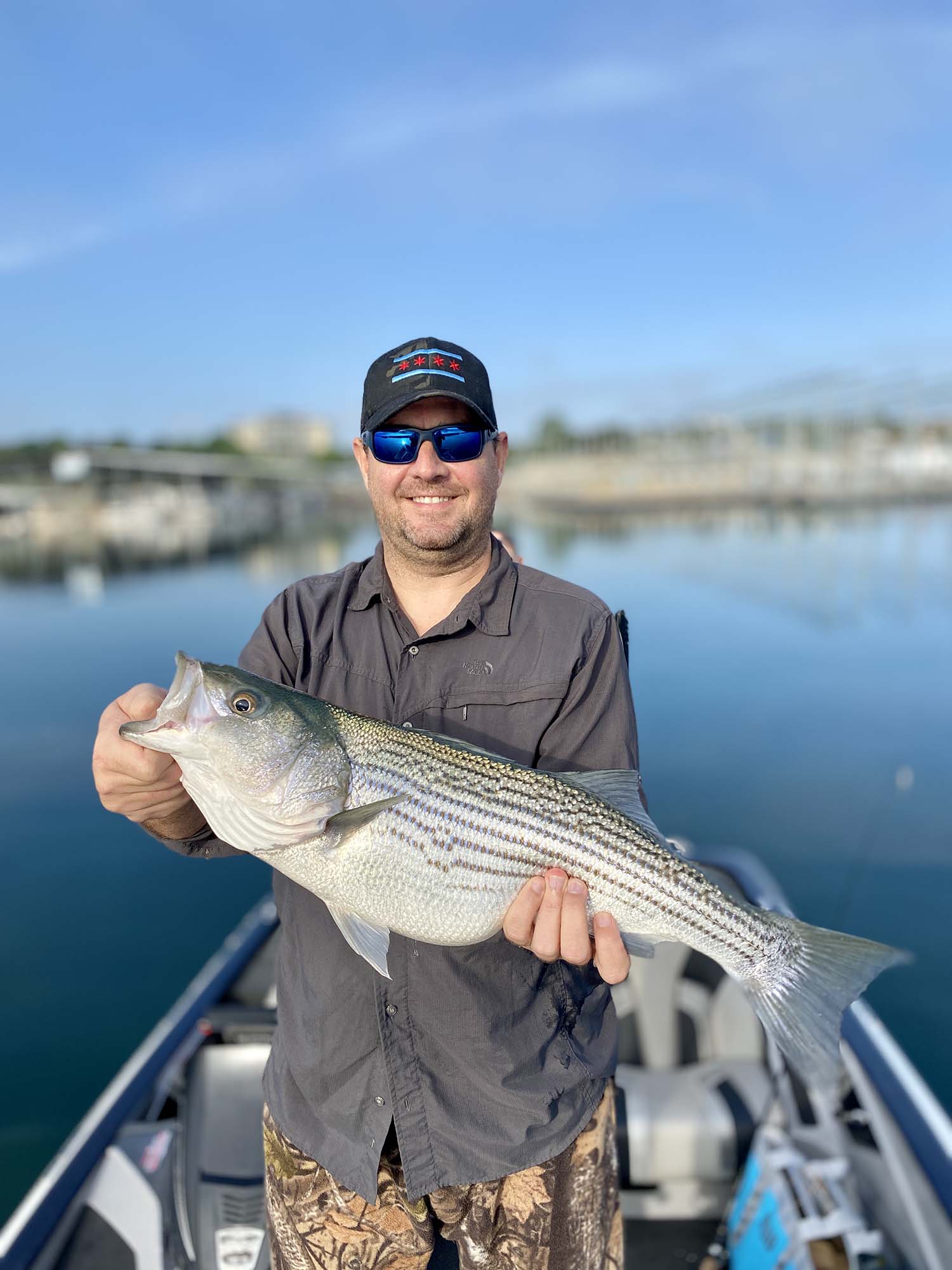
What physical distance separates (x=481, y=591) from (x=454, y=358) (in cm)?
83

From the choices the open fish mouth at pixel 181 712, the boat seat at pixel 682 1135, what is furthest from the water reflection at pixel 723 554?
the open fish mouth at pixel 181 712

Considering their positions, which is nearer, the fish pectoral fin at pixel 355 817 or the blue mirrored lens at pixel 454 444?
the fish pectoral fin at pixel 355 817

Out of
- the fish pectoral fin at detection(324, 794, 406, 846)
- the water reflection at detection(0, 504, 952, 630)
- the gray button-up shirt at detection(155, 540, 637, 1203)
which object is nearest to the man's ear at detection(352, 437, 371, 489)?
the gray button-up shirt at detection(155, 540, 637, 1203)

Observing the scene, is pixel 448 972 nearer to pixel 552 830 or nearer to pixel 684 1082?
pixel 552 830

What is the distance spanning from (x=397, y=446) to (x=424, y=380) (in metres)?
0.24

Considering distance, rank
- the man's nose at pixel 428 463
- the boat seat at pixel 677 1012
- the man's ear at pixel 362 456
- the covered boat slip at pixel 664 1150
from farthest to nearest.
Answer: the boat seat at pixel 677 1012 → the covered boat slip at pixel 664 1150 → the man's ear at pixel 362 456 → the man's nose at pixel 428 463

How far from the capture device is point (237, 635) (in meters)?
34.3

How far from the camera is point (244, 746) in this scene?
244 cm

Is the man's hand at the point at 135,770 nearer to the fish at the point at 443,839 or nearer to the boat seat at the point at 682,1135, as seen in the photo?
the fish at the point at 443,839

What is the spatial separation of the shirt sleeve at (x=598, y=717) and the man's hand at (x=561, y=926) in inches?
15.8

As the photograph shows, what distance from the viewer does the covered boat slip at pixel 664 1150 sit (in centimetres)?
377

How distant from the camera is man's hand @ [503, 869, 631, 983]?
2467 mm

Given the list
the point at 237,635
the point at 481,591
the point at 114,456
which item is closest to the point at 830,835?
the point at 481,591

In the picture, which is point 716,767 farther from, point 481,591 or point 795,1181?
point 481,591
